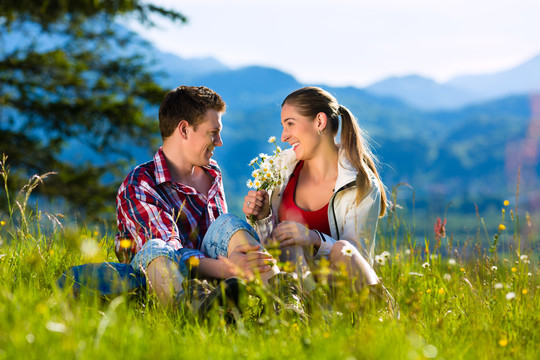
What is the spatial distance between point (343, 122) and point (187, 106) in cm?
129

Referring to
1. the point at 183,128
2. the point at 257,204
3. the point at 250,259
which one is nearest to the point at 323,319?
the point at 250,259

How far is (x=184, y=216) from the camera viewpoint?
171 inches

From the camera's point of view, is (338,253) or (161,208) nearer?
(338,253)

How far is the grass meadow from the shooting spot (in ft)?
7.14

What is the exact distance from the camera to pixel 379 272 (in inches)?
189

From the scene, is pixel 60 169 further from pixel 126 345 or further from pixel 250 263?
pixel 126 345

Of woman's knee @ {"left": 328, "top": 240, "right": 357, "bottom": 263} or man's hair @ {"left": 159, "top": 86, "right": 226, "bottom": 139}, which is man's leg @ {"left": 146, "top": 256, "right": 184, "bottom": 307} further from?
man's hair @ {"left": 159, "top": 86, "right": 226, "bottom": 139}

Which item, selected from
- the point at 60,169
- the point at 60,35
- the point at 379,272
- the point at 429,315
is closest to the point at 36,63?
the point at 60,35

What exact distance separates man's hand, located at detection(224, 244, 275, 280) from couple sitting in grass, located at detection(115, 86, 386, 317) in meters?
0.02

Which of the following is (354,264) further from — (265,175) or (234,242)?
(265,175)

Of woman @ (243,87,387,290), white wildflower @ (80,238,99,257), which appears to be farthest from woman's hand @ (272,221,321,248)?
white wildflower @ (80,238,99,257)

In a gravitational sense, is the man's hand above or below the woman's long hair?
below

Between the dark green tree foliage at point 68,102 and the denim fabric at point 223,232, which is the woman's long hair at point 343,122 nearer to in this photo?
the denim fabric at point 223,232

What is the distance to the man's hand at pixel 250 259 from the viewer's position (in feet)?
10.9
